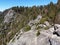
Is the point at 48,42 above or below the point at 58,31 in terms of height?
below

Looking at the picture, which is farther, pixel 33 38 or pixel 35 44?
pixel 33 38

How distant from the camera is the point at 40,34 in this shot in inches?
1966

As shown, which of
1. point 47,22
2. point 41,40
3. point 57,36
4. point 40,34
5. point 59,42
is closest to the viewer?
A: point 59,42

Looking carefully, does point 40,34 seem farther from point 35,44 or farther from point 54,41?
point 54,41

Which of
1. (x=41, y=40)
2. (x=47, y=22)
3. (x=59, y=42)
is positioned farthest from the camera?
(x=47, y=22)

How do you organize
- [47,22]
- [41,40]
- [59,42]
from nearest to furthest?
[59,42] < [41,40] < [47,22]

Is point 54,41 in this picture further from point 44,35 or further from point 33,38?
point 33,38

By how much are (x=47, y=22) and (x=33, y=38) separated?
14.4 metres

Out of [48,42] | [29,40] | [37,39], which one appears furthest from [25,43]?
[48,42]

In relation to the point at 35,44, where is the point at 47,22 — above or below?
above

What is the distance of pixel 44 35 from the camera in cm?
4788

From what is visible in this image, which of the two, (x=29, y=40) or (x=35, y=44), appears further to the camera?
(x=29, y=40)

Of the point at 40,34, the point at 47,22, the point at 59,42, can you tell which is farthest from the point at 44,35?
the point at 47,22

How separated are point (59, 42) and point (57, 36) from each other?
3375 millimetres
